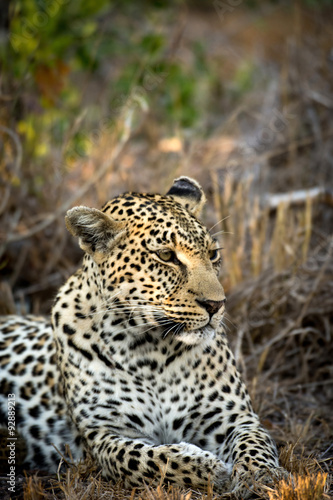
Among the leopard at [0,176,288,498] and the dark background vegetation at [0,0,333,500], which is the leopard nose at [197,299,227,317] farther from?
the dark background vegetation at [0,0,333,500]

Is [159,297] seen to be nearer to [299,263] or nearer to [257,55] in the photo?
[299,263]

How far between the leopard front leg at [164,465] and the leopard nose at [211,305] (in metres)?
0.79

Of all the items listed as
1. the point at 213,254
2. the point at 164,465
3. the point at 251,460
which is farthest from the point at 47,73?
the point at 251,460

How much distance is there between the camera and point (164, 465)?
396cm

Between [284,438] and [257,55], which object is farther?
[257,55]

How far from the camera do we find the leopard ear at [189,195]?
5.01 metres

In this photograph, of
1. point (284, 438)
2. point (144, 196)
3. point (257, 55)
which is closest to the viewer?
point (144, 196)

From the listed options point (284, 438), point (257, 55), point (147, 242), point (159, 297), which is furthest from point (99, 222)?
point (257, 55)

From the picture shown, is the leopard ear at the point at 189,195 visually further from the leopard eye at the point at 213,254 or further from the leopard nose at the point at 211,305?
the leopard nose at the point at 211,305

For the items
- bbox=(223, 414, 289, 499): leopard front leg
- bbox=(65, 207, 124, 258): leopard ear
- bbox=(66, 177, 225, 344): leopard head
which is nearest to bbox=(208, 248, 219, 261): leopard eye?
bbox=(66, 177, 225, 344): leopard head

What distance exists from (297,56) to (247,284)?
514 centimetres

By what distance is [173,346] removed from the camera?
4.52 metres

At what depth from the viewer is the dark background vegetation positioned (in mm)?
5922

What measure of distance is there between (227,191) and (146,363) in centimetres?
314
